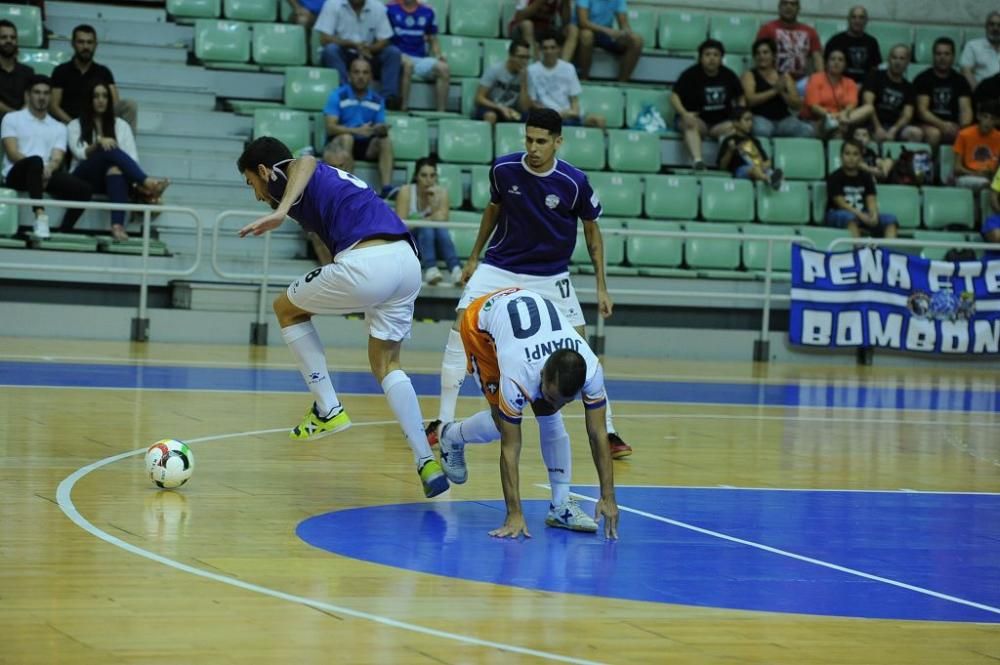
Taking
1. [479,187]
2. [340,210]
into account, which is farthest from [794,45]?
[340,210]

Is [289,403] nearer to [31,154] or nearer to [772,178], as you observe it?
[31,154]

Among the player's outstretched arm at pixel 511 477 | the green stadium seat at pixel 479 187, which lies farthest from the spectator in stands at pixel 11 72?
the player's outstretched arm at pixel 511 477

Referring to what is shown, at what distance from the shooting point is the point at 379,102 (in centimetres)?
1753

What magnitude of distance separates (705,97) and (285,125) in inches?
218

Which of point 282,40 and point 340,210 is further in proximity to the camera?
point 282,40

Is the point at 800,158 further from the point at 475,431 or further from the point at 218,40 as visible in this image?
the point at 475,431

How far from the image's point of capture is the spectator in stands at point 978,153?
19844 mm

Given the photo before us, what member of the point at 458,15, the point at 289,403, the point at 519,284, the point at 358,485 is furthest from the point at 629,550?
→ the point at 458,15

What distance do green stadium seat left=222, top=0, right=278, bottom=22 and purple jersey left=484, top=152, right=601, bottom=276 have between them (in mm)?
10822

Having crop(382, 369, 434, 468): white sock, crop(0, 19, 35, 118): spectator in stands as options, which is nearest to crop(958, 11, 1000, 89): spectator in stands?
crop(0, 19, 35, 118): spectator in stands

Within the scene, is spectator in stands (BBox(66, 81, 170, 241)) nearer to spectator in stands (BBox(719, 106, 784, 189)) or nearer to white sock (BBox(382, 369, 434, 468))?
spectator in stands (BBox(719, 106, 784, 189))

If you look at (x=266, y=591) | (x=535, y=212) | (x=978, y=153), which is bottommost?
(x=266, y=591)

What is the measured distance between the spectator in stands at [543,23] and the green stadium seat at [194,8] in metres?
3.84

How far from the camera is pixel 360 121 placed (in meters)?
17.5
